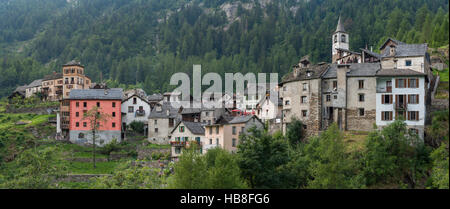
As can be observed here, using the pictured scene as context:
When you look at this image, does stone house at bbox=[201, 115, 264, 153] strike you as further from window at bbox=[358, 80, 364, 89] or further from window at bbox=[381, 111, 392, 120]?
window at bbox=[381, 111, 392, 120]

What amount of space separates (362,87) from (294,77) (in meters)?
9.92

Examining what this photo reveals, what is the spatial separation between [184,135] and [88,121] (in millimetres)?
20998

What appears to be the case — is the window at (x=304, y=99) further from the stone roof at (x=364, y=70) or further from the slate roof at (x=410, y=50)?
the slate roof at (x=410, y=50)

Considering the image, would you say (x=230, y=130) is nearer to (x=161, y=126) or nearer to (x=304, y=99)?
(x=304, y=99)

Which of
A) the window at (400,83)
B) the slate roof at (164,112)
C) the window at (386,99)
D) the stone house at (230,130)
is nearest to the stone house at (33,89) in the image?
the slate roof at (164,112)

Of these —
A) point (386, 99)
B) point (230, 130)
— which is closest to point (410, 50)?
point (386, 99)

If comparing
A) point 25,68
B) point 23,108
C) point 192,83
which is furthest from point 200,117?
point 25,68

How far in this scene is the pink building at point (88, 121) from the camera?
86.3 metres

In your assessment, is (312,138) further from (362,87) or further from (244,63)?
(244,63)

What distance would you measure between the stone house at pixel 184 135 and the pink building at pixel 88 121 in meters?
14.3

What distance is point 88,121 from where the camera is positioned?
3425 inches

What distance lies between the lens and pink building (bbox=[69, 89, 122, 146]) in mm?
86312

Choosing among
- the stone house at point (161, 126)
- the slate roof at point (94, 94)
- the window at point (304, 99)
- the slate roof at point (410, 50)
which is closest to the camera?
the slate roof at point (410, 50)

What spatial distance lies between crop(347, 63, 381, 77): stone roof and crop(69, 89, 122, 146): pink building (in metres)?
46.3
